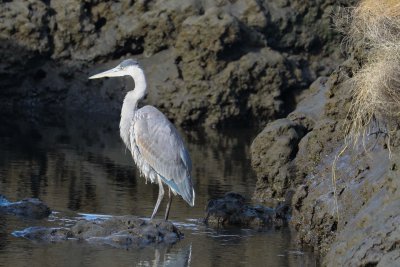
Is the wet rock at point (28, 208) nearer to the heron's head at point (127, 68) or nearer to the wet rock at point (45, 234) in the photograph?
the wet rock at point (45, 234)

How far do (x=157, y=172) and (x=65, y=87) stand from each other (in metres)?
A: 12.9

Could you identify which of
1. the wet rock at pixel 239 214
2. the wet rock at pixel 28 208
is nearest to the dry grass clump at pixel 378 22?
the wet rock at pixel 239 214

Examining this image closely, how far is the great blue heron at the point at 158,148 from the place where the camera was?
11.9m

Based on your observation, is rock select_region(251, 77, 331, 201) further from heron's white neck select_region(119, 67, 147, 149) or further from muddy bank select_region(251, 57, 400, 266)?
heron's white neck select_region(119, 67, 147, 149)

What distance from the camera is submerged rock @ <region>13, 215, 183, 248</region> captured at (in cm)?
1032

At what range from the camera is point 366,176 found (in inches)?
375

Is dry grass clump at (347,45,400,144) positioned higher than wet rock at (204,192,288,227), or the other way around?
dry grass clump at (347,45,400,144)

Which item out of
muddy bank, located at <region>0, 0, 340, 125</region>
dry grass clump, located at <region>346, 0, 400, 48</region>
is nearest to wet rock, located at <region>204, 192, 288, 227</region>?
dry grass clump, located at <region>346, 0, 400, 48</region>

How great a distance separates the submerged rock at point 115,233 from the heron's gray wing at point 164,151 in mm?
1208

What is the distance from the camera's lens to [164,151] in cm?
1198

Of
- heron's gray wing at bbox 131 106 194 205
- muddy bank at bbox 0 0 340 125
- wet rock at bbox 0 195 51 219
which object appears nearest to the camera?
wet rock at bbox 0 195 51 219

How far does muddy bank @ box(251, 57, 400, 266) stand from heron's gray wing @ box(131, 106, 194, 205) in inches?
54.7

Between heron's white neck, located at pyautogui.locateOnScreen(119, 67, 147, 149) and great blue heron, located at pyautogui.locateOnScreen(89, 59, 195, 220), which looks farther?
heron's white neck, located at pyautogui.locateOnScreen(119, 67, 147, 149)

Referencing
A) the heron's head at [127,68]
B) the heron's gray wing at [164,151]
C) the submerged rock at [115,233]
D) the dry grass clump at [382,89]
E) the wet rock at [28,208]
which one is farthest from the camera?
the heron's head at [127,68]
